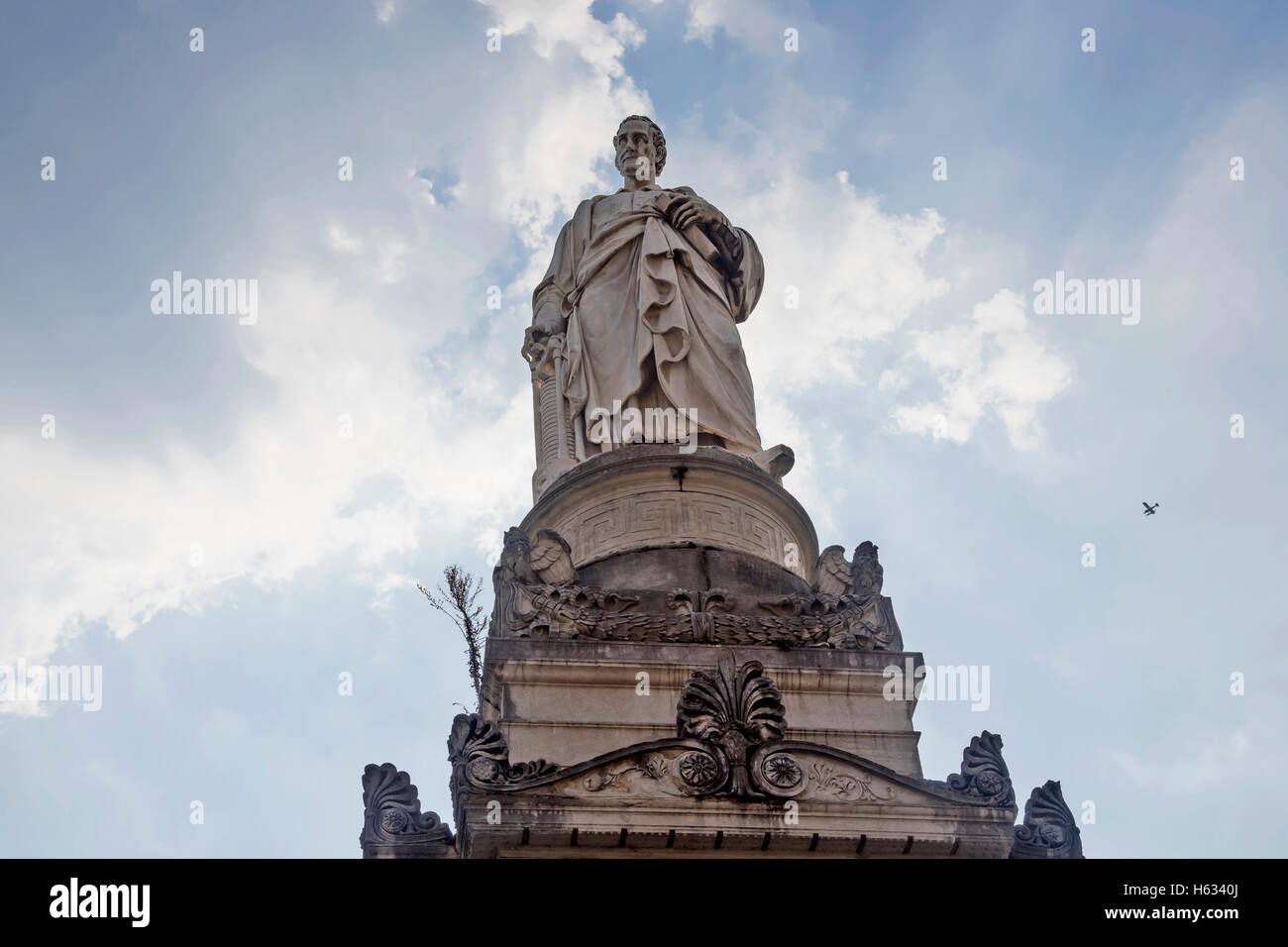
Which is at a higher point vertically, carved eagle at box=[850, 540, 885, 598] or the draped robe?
the draped robe

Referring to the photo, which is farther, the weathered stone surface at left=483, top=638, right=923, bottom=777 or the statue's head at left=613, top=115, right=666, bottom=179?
the statue's head at left=613, top=115, right=666, bottom=179

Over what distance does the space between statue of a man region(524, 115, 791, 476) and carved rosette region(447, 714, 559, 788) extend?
203 inches

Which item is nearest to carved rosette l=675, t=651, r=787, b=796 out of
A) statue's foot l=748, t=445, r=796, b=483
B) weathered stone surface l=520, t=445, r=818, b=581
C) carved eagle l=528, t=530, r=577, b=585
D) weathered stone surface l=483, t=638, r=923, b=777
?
weathered stone surface l=483, t=638, r=923, b=777

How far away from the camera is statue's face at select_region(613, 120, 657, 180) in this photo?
60.1 ft

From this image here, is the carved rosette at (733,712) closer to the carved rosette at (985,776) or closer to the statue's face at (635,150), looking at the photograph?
the carved rosette at (985,776)

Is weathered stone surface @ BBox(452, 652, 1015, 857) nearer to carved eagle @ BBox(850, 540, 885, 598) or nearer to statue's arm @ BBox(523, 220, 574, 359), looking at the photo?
carved eagle @ BBox(850, 540, 885, 598)

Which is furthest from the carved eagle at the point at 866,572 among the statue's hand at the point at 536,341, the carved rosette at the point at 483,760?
the statue's hand at the point at 536,341

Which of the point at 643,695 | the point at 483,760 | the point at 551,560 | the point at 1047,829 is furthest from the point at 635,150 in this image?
the point at 1047,829

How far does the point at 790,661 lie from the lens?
1202 cm

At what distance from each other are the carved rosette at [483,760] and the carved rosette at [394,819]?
12.7 inches

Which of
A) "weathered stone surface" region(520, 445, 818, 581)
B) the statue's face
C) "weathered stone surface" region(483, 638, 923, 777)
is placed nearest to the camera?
"weathered stone surface" region(483, 638, 923, 777)

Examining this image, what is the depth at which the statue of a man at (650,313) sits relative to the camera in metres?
15.4
